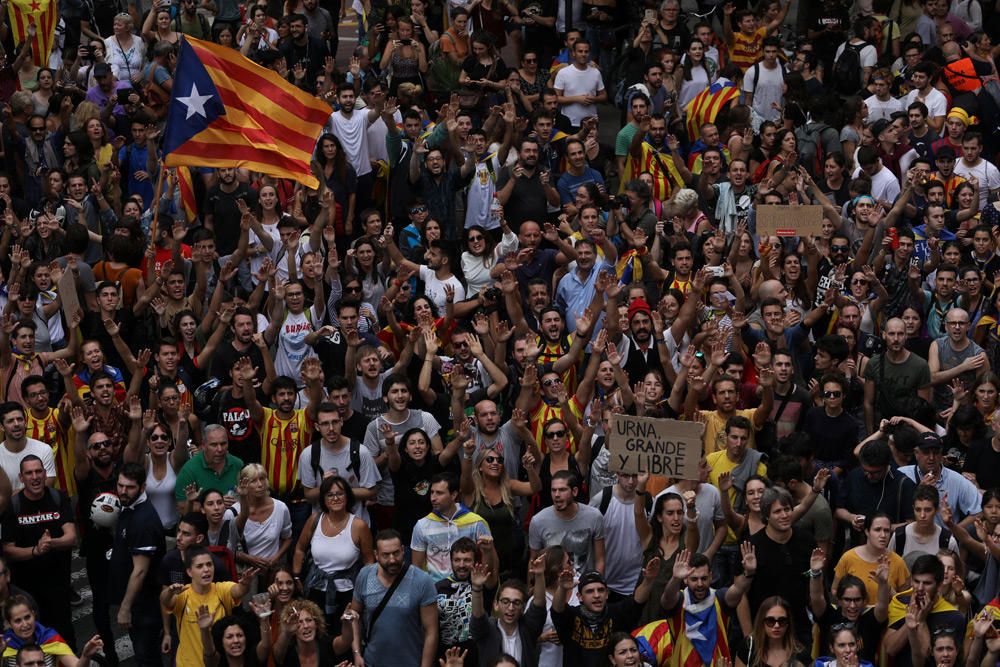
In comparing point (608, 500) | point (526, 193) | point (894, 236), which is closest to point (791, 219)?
point (894, 236)

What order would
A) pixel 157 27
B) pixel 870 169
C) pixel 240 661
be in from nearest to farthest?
pixel 240 661 → pixel 870 169 → pixel 157 27

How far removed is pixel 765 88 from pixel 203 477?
8818mm

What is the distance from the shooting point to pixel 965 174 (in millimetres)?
18484

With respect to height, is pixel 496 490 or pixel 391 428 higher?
pixel 391 428

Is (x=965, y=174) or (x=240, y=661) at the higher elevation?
(x=965, y=174)

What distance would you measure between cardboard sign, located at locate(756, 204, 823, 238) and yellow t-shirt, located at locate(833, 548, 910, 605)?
14.2 ft

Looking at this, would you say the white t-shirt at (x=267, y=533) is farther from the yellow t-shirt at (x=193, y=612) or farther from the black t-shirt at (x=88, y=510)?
the black t-shirt at (x=88, y=510)

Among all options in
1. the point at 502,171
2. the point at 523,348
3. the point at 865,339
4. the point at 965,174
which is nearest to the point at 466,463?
the point at 523,348

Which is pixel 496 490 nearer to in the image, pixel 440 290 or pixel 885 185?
pixel 440 290

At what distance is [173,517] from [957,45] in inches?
429

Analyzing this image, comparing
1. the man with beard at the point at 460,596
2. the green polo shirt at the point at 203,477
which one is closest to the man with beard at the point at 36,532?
the green polo shirt at the point at 203,477

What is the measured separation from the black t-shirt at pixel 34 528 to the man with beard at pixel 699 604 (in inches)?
157

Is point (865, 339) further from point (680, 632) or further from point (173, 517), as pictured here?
point (173, 517)

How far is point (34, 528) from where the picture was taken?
527 inches
